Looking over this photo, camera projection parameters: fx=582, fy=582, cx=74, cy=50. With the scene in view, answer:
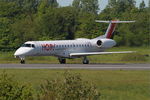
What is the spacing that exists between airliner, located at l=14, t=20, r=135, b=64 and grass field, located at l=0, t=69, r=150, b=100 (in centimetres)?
1333

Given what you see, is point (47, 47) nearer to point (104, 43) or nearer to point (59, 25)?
point (104, 43)

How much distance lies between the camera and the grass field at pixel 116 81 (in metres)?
26.8

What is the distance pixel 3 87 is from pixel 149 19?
26.7 meters

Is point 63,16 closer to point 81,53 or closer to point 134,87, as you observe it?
point 81,53

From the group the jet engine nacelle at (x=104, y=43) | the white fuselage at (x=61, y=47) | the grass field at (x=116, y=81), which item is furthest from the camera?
the jet engine nacelle at (x=104, y=43)

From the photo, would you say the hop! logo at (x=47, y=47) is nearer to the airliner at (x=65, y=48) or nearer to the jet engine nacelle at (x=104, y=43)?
the airliner at (x=65, y=48)

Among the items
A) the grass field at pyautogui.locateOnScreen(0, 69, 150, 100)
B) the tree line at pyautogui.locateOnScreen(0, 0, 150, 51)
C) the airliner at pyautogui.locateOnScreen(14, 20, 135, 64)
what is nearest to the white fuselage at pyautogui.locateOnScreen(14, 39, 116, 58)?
the airliner at pyautogui.locateOnScreen(14, 20, 135, 64)

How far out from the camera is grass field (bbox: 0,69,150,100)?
26766mm

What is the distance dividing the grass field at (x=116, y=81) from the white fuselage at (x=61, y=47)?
43.8ft

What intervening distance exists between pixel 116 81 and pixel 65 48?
20978 millimetres

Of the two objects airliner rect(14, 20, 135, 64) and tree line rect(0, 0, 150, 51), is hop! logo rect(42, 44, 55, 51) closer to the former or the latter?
airliner rect(14, 20, 135, 64)

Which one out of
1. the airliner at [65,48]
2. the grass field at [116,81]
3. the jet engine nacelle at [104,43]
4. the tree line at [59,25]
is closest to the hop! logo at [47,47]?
the airliner at [65,48]

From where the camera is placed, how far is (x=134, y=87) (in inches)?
1144

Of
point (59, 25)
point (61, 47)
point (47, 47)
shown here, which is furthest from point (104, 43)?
point (59, 25)
